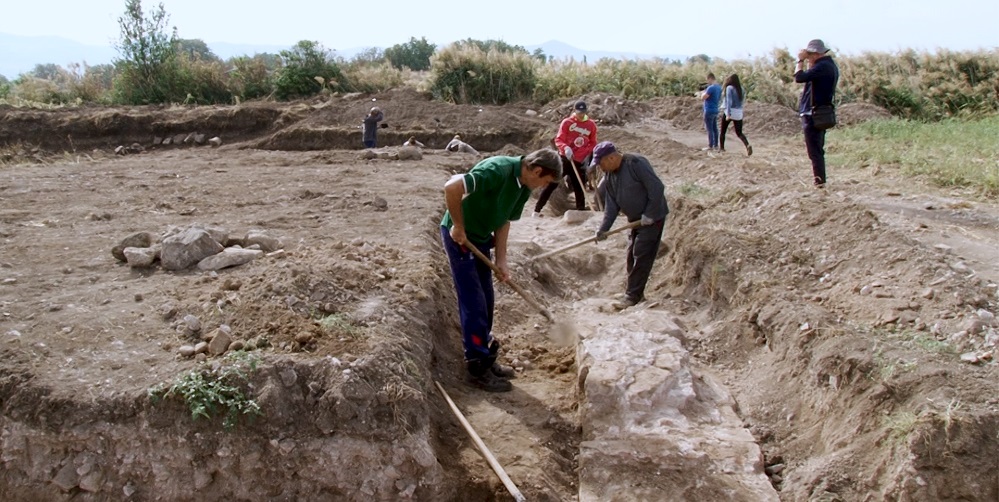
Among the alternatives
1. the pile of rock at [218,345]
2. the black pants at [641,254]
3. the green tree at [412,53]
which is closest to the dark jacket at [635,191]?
the black pants at [641,254]

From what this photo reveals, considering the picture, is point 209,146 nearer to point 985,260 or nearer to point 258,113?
point 258,113

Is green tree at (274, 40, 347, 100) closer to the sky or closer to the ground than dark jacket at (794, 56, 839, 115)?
closer to the sky

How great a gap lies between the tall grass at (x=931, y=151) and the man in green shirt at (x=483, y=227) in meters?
5.53

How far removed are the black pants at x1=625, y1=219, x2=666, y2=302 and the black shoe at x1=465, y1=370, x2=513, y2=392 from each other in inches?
84.1

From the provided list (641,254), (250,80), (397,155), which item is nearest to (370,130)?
(397,155)

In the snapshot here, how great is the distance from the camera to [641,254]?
6738 mm

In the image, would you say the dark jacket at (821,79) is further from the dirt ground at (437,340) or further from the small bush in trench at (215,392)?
the small bush in trench at (215,392)

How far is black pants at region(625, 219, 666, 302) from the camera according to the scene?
6637 mm

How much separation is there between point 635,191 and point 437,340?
7.31ft

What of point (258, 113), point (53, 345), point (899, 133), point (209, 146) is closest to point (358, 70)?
point (258, 113)

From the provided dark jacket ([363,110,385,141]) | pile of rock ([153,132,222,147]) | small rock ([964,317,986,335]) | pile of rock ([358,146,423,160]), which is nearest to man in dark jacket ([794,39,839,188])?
small rock ([964,317,986,335])

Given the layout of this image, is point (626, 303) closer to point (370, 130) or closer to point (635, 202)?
point (635, 202)

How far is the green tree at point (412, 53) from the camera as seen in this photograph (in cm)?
4134

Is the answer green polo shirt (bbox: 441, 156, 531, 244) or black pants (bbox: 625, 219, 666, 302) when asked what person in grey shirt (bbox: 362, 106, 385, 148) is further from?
green polo shirt (bbox: 441, 156, 531, 244)
